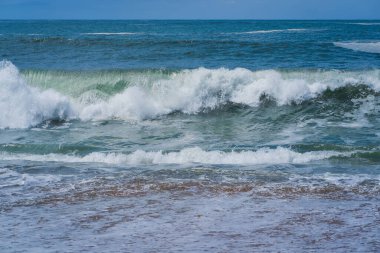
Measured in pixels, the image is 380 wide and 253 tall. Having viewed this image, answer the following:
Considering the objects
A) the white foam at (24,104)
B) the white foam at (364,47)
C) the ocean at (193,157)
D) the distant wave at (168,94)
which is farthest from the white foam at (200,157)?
the white foam at (364,47)

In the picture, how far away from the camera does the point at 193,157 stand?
404 inches

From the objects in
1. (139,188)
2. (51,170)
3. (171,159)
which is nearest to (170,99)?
(171,159)

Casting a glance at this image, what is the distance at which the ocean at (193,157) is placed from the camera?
6.05m

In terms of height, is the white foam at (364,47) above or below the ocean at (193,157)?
above

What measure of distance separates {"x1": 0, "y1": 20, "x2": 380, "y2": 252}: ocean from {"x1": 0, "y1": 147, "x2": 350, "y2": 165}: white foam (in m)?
0.04

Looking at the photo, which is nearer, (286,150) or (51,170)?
(51,170)

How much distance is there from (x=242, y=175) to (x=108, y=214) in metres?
2.70

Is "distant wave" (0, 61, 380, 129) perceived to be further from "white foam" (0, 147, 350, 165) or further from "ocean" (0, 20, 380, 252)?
"white foam" (0, 147, 350, 165)

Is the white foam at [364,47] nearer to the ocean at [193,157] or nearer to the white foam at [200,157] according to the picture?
the ocean at [193,157]

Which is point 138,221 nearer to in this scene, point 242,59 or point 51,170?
point 51,170

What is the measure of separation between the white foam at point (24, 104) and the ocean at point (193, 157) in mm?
41

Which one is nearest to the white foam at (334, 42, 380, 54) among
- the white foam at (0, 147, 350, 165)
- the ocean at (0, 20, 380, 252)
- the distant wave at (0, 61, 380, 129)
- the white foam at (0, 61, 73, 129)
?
the ocean at (0, 20, 380, 252)

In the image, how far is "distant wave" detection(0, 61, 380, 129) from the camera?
51.9ft

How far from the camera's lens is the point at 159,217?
6.61 meters
